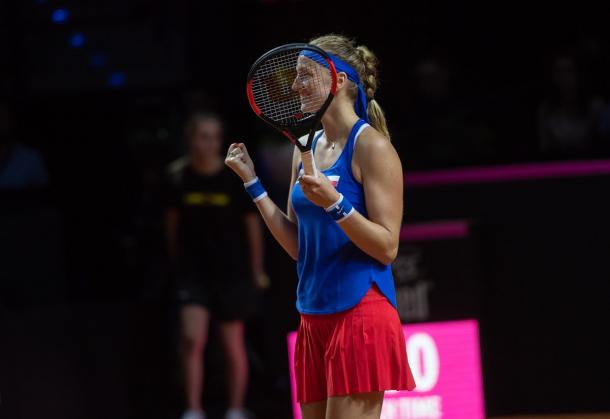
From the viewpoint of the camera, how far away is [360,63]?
3137 millimetres

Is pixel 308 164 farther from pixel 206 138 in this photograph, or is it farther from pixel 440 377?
pixel 206 138

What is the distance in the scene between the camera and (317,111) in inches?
114

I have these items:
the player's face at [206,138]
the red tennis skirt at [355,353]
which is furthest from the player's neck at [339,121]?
the player's face at [206,138]

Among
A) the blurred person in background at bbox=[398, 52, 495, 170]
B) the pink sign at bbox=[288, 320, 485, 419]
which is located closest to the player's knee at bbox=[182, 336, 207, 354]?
the pink sign at bbox=[288, 320, 485, 419]

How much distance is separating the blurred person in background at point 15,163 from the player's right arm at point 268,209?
3.63 meters

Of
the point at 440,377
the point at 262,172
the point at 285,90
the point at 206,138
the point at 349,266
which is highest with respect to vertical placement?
the point at 206,138

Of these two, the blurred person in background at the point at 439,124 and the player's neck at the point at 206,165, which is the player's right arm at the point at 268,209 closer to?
the player's neck at the point at 206,165

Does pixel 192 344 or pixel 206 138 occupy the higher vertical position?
pixel 206 138

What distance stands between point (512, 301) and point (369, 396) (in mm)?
2908

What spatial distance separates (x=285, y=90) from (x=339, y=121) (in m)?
0.24

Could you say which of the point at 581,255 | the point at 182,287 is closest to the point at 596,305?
the point at 581,255

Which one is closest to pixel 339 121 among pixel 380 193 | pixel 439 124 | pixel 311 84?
pixel 311 84

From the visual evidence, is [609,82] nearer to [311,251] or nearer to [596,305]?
[596,305]

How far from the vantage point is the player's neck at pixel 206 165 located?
229 inches
